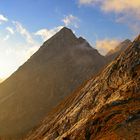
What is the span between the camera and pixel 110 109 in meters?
59.8

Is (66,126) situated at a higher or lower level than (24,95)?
lower

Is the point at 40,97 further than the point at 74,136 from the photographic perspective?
Yes

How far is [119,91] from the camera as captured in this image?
66625 millimetres

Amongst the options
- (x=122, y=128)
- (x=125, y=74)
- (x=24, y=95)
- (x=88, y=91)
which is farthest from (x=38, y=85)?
(x=122, y=128)

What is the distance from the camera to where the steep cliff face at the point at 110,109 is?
170 ft

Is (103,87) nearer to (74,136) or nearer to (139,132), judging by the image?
(74,136)

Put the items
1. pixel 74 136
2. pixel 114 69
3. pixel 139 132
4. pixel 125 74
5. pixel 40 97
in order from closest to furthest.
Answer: pixel 139 132
pixel 74 136
pixel 125 74
pixel 114 69
pixel 40 97

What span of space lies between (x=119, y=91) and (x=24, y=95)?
421 ft

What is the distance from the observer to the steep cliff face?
51.8 meters

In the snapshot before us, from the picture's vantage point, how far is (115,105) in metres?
60.2

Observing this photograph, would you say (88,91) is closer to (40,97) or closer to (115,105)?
(115,105)

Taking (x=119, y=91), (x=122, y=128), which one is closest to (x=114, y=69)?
(x=119, y=91)

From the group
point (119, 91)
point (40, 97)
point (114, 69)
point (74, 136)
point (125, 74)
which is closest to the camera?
point (74, 136)

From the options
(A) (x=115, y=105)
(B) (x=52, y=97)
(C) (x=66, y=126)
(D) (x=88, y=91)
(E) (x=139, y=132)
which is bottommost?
(E) (x=139, y=132)
